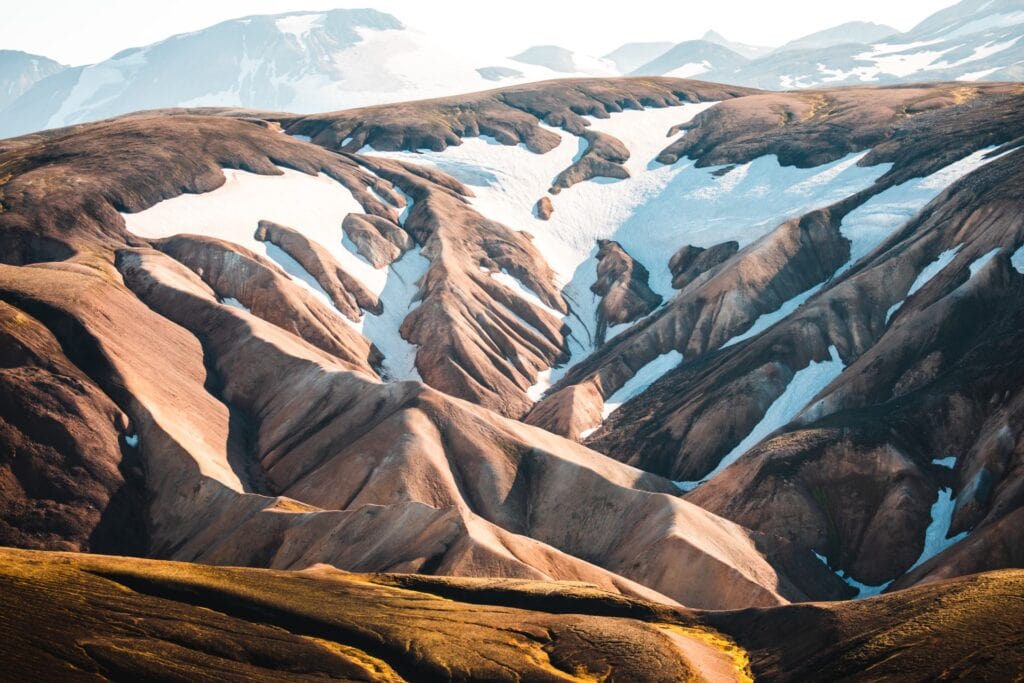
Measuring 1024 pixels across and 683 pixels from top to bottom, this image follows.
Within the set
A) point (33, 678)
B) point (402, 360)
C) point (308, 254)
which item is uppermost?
point (33, 678)

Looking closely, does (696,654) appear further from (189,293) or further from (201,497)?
(189,293)

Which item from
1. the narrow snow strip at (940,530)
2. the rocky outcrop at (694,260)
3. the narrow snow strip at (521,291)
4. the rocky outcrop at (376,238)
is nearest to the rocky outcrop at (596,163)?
the rocky outcrop at (694,260)

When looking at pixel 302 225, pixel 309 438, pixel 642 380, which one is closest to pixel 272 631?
pixel 309 438

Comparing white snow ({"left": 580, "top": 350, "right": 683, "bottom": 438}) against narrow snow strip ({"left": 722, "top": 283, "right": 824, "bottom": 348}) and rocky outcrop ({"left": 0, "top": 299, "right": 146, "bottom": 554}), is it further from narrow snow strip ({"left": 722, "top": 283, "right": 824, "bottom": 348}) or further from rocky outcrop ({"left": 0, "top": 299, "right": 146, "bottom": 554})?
rocky outcrop ({"left": 0, "top": 299, "right": 146, "bottom": 554})

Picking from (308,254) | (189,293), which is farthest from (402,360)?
(189,293)

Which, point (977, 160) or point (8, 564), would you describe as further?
point (977, 160)

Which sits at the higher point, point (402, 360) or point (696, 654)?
point (696, 654)

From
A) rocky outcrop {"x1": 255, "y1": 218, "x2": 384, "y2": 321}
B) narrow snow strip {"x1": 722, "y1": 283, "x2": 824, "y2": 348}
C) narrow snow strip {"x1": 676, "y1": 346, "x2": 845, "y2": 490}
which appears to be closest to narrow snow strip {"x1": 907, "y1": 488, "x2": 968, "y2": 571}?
narrow snow strip {"x1": 676, "y1": 346, "x2": 845, "y2": 490}
